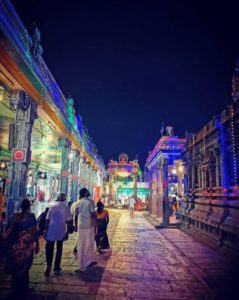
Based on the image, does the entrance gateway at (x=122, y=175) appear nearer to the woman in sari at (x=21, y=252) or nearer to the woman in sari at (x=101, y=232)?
the woman in sari at (x=101, y=232)

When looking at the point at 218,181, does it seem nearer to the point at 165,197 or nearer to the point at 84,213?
the point at 84,213

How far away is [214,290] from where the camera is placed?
4.59m

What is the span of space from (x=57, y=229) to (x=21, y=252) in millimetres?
1555

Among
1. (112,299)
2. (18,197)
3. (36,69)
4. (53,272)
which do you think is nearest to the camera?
(112,299)

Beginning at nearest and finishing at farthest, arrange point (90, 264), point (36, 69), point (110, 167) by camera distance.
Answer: point (90, 264)
point (36, 69)
point (110, 167)

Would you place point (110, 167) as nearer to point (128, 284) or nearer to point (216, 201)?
point (216, 201)

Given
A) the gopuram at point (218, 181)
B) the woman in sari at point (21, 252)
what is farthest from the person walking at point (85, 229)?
the gopuram at point (218, 181)

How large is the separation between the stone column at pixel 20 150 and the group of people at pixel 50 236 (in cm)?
223

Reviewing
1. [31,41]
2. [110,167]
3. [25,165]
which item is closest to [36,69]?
[31,41]

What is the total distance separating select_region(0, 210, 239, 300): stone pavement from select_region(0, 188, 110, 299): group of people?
319 millimetres

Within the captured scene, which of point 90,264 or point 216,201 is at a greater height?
point 216,201

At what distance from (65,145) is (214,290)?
1089 cm

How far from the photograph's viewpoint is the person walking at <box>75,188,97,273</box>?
577cm

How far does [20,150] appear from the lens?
7965 mm
